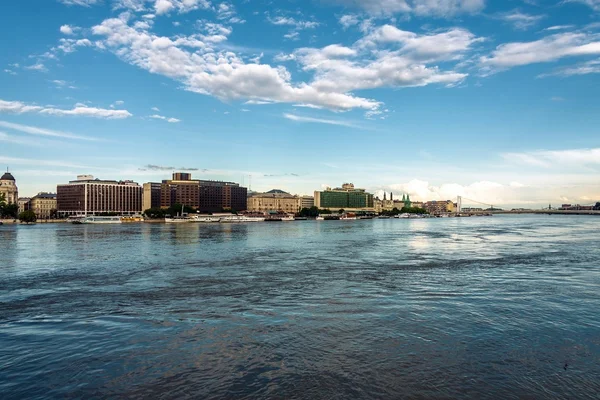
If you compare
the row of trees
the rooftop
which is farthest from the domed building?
the row of trees

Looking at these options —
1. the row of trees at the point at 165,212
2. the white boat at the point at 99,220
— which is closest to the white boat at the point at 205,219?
the row of trees at the point at 165,212

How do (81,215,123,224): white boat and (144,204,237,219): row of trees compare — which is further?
(144,204,237,219): row of trees

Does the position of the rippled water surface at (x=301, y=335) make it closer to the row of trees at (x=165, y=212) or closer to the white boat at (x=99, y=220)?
the white boat at (x=99, y=220)

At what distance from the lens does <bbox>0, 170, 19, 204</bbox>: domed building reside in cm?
17400

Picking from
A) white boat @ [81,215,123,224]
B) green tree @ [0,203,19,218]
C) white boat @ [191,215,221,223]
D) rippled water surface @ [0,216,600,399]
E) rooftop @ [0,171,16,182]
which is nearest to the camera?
rippled water surface @ [0,216,600,399]

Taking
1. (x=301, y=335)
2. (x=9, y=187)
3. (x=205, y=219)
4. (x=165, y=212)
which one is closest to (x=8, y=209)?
(x=9, y=187)

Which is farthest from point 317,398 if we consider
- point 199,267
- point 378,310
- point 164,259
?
point 164,259

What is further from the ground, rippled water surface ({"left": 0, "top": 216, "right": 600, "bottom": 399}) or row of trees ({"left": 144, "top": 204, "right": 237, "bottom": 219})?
row of trees ({"left": 144, "top": 204, "right": 237, "bottom": 219})

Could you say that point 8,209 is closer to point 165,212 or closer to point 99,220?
point 99,220

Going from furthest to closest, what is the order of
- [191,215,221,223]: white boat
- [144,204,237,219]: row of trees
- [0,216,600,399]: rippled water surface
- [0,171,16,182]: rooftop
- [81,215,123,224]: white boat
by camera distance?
1. [0,171,16,182]: rooftop
2. [144,204,237,219]: row of trees
3. [191,215,221,223]: white boat
4. [81,215,123,224]: white boat
5. [0,216,600,399]: rippled water surface

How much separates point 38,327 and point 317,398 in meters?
10.4

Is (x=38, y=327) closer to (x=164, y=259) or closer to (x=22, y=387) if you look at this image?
(x=22, y=387)

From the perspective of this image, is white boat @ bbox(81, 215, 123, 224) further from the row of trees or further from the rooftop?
the rooftop

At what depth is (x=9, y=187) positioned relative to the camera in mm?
175750
